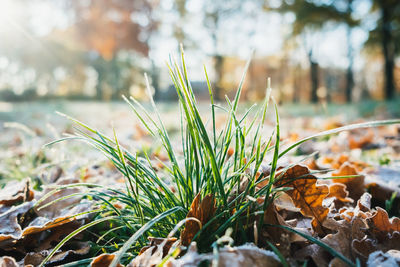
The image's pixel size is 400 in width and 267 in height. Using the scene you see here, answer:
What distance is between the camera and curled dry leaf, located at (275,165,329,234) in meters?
0.81

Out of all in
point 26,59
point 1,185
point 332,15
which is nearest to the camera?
point 1,185

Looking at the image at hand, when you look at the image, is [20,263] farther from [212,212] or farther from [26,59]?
[26,59]

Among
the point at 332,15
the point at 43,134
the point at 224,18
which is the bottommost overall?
the point at 43,134

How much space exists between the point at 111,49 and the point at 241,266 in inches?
870

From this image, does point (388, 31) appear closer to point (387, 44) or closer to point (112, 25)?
point (387, 44)

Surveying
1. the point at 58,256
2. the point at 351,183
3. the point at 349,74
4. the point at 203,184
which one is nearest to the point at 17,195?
the point at 58,256

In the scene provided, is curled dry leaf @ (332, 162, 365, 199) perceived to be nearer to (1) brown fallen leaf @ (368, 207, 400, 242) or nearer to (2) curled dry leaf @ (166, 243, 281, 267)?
(1) brown fallen leaf @ (368, 207, 400, 242)

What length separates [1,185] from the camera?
169 centimetres

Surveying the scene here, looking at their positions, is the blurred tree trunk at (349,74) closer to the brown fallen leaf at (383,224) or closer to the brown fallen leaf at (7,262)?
the brown fallen leaf at (383,224)

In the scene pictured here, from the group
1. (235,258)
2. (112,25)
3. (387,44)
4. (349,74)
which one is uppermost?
(112,25)

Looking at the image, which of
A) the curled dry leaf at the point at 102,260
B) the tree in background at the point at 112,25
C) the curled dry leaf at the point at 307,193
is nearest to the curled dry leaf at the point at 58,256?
the curled dry leaf at the point at 102,260

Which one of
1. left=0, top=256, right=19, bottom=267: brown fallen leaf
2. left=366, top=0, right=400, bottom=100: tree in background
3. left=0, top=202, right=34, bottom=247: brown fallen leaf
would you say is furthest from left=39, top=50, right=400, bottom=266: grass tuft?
left=366, top=0, right=400, bottom=100: tree in background

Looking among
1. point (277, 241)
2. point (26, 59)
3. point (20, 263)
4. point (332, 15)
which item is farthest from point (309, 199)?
point (26, 59)

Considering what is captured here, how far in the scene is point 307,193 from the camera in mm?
835
